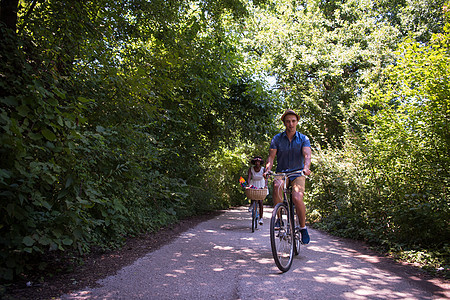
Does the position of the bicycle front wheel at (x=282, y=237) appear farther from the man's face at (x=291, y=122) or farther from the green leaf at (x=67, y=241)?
the green leaf at (x=67, y=241)

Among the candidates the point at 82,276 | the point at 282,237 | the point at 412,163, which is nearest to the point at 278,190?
the point at 282,237

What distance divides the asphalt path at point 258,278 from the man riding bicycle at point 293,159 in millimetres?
830

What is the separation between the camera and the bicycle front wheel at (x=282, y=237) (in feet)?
13.8

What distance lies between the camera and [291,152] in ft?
17.0

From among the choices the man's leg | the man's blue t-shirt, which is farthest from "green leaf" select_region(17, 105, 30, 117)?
the man's blue t-shirt

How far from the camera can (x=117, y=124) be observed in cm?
525

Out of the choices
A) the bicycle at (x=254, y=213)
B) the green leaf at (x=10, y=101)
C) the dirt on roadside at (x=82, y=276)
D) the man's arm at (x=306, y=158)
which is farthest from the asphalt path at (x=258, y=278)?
the bicycle at (x=254, y=213)

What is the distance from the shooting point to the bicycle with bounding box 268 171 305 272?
4.24m

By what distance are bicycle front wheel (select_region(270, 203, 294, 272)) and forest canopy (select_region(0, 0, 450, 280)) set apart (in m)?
2.12

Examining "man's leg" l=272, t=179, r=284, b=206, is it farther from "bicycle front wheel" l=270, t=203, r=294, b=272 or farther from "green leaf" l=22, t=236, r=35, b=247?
"green leaf" l=22, t=236, r=35, b=247

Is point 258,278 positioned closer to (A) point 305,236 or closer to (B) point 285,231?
(B) point 285,231

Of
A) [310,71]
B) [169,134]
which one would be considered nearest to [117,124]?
[169,134]

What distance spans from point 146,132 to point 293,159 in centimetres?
403

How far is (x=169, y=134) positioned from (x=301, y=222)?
563 cm
